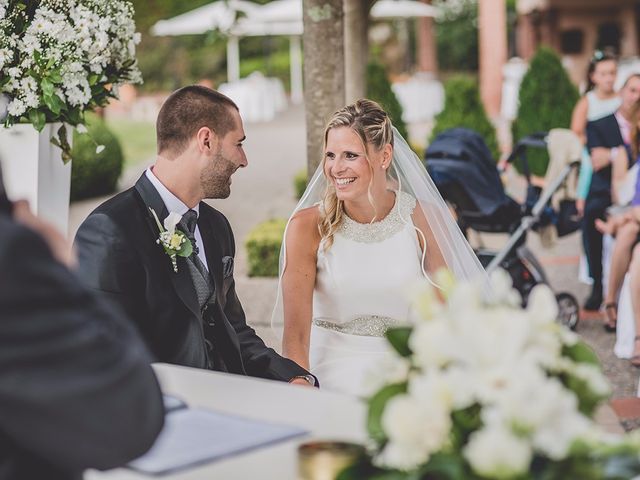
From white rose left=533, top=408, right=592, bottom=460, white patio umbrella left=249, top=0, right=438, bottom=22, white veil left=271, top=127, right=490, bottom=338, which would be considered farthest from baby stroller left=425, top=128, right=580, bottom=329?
white patio umbrella left=249, top=0, right=438, bottom=22

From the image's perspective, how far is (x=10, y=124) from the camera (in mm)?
4648

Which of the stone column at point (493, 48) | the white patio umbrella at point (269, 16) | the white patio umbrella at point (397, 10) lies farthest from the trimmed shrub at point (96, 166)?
the stone column at point (493, 48)

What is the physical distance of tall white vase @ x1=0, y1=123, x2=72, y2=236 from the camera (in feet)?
15.4

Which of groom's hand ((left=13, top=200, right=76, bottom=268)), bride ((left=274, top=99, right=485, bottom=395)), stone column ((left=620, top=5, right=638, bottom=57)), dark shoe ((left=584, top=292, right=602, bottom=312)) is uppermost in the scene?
stone column ((left=620, top=5, right=638, bottom=57))

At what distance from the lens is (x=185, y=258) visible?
3.62m

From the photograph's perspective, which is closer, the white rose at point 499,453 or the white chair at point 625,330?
the white rose at point 499,453

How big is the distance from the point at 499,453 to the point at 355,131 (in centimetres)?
307

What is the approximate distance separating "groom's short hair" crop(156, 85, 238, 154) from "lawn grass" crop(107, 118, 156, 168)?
578 inches

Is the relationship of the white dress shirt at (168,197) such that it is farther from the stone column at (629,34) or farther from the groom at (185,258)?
the stone column at (629,34)

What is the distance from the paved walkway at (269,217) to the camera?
7172mm

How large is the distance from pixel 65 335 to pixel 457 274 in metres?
3.56

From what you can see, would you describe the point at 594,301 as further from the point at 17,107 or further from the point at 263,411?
the point at 263,411

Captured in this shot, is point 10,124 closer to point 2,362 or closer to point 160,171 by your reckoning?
point 160,171

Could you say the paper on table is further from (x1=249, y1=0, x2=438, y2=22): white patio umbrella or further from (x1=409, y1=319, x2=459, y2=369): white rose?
(x1=249, y1=0, x2=438, y2=22): white patio umbrella
